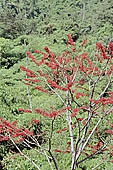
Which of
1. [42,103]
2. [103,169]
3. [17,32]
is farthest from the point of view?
[17,32]

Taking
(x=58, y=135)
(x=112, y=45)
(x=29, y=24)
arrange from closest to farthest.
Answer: (x=112, y=45) → (x=58, y=135) → (x=29, y=24)

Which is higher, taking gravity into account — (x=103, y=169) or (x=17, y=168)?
(x=103, y=169)

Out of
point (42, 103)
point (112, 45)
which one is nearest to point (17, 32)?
point (42, 103)

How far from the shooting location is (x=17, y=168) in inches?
189

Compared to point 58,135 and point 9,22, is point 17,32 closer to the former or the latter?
point 9,22

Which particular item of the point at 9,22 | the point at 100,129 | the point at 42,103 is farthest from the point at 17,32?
the point at 100,129

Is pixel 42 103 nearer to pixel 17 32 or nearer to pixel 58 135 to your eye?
pixel 58 135

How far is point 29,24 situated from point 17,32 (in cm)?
894

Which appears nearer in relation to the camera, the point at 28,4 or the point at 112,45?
the point at 112,45

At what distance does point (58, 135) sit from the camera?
17.6ft

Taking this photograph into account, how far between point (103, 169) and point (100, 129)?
1.48 m

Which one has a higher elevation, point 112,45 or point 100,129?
point 112,45

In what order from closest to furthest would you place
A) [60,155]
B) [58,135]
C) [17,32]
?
[60,155] → [58,135] → [17,32]

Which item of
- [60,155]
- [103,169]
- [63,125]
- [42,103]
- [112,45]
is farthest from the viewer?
[42,103]
